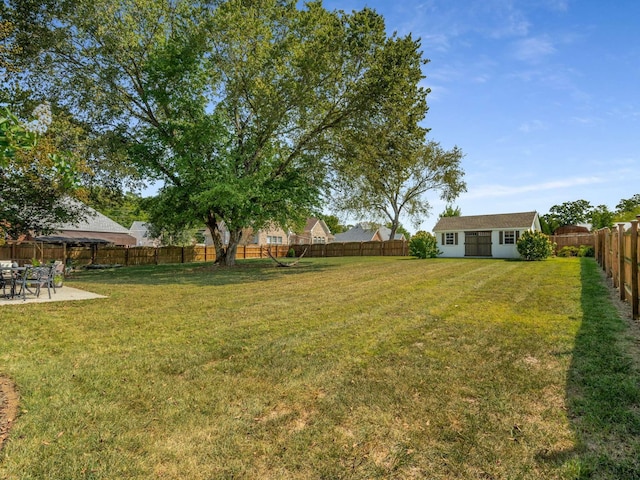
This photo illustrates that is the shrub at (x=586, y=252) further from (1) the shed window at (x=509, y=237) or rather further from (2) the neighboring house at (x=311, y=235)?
(2) the neighboring house at (x=311, y=235)

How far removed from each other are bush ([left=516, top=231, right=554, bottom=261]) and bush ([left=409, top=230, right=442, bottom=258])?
275 inches

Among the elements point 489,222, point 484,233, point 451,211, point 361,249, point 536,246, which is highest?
point 451,211

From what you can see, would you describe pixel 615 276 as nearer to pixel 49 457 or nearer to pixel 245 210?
pixel 49 457

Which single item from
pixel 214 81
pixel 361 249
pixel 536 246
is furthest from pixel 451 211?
pixel 214 81

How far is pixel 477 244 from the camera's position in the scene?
2709 cm

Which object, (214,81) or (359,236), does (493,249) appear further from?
(359,236)

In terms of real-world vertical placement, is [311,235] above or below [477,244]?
above

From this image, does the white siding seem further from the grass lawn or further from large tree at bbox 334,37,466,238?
the grass lawn

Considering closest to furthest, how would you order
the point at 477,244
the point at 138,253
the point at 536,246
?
1. the point at 536,246
2. the point at 138,253
3. the point at 477,244

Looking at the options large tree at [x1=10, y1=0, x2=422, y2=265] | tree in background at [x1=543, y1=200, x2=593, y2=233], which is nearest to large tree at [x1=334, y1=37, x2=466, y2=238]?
large tree at [x1=10, y1=0, x2=422, y2=265]

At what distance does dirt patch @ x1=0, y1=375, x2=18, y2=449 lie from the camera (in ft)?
8.84

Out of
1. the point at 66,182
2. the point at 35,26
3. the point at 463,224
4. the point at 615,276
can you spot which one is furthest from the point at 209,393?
the point at 463,224

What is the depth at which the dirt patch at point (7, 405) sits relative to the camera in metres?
2.70

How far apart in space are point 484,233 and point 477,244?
1.01m
